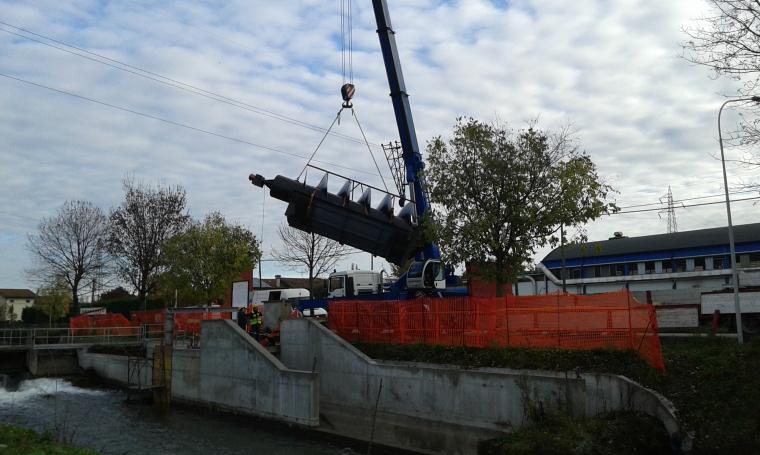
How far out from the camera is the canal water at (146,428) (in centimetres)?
1805

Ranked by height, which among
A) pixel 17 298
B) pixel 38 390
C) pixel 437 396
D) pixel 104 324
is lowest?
pixel 38 390

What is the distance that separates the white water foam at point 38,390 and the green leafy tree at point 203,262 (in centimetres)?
973

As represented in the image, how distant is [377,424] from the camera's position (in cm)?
1806

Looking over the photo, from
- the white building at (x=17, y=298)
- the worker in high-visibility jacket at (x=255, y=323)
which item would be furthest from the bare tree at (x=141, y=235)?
the white building at (x=17, y=298)

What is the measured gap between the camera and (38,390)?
99.6 ft

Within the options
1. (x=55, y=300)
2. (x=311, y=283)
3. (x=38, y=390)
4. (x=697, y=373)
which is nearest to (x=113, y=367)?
(x=38, y=390)

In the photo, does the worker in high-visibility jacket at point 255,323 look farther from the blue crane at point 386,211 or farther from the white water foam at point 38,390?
the white water foam at point 38,390

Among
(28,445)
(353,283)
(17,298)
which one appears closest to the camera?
(28,445)

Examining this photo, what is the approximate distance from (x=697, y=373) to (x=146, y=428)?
17.9 meters

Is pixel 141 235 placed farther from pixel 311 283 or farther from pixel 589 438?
pixel 589 438

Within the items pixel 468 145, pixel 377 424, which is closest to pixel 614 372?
Result: pixel 377 424

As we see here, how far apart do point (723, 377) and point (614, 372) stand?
7.50 feet

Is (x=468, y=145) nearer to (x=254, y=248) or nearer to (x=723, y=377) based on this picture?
(x=723, y=377)

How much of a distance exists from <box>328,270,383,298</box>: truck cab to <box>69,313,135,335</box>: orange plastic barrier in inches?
524
